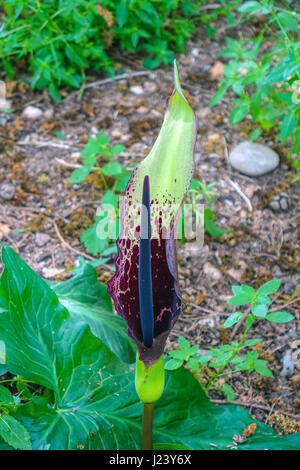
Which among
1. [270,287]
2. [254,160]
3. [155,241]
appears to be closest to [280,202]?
[254,160]

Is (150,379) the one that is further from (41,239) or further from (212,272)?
(41,239)

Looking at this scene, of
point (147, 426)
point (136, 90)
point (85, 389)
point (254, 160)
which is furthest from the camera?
point (136, 90)

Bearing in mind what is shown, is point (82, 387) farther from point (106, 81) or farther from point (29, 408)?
point (106, 81)

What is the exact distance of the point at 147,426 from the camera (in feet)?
3.38

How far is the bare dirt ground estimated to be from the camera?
1.61 m

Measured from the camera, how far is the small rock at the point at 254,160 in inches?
86.1

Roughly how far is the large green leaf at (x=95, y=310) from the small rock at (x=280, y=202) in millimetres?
884

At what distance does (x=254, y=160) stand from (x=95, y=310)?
44.0 inches

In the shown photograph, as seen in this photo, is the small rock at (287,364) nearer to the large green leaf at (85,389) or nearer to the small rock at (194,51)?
the large green leaf at (85,389)

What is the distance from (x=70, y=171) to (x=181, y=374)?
1195 mm

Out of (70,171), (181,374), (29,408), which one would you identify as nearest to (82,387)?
(29,408)

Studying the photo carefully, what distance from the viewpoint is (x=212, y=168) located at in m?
2.22

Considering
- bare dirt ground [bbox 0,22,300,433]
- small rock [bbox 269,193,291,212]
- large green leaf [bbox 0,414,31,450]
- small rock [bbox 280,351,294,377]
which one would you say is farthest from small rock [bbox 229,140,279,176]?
large green leaf [bbox 0,414,31,450]

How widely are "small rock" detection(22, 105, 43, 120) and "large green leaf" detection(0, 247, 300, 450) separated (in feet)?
4.60
